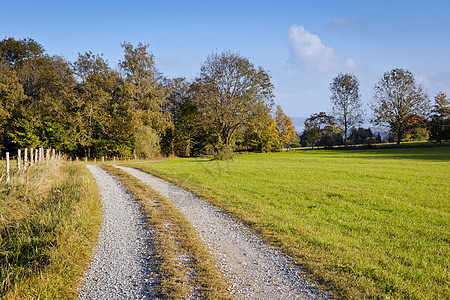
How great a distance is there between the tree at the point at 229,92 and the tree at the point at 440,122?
32975 millimetres

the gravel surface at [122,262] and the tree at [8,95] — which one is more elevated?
the tree at [8,95]

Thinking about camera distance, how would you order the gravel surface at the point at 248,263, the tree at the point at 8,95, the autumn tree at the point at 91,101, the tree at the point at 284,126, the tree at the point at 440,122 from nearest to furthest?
1. the gravel surface at the point at 248,263
2. the tree at the point at 8,95
3. the autumn tree at the point at 91,101
4. the tree at the point at 440,122
5. the tree at the point at 284,126

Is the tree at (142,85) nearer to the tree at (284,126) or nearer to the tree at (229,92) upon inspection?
the tree at (229,92)

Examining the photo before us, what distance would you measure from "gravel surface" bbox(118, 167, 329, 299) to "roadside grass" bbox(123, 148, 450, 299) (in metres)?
0.35

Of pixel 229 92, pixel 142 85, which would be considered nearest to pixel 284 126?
pixel 229 92

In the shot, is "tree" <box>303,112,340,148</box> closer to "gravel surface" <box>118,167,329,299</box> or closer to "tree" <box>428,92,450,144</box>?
"tree" <box>428,92,450,144</box>

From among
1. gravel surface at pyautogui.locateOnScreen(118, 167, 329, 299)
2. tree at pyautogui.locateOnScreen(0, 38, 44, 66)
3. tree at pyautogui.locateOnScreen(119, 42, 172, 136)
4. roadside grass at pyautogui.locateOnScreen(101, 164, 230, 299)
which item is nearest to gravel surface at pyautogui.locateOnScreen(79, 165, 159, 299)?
roadside grass at pyautogui.locateOnScreen(101, 164, 230, 299)

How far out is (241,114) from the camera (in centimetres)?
3931

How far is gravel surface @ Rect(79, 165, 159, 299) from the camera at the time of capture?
4.04 meters

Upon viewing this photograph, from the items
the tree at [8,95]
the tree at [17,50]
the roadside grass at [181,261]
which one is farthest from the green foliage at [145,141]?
the roadside grass at [181,261]

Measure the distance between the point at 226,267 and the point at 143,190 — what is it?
8026mm

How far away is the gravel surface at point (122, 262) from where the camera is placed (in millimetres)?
4039

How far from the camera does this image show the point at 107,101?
36344 millimetres

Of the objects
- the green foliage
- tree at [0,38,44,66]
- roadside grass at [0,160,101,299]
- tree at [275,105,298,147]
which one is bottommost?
roadside grass at [0,160,101,299]
